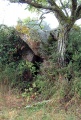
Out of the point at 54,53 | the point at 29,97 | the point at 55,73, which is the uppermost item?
the point at 54,53

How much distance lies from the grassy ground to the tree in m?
1.53

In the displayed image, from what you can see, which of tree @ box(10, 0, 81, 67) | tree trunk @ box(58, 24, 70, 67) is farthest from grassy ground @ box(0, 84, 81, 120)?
tree @ box(10, 0, 81, 67)

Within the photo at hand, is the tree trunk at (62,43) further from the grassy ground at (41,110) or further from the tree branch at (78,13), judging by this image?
the grassy ground at (41,110)

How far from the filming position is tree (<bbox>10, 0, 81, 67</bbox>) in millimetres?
7154

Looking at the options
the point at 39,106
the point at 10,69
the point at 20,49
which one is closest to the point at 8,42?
the point at 20,49

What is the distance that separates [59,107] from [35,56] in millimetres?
2574

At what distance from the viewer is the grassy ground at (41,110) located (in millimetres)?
5625

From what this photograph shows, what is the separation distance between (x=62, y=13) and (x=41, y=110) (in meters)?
3.12

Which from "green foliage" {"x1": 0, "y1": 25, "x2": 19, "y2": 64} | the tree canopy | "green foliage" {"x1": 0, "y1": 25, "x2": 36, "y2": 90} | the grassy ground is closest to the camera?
the grassy ground

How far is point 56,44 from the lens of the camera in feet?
25.3

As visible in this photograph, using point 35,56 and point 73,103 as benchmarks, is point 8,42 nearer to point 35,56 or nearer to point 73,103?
point 35,56

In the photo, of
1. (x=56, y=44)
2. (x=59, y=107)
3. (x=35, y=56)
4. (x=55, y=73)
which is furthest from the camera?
(x=35, y=56)

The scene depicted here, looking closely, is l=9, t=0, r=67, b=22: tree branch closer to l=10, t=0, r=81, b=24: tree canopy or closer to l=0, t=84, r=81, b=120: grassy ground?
l=10, t=0, r=81, b=24: tree canopy

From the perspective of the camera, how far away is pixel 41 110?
6016mm
